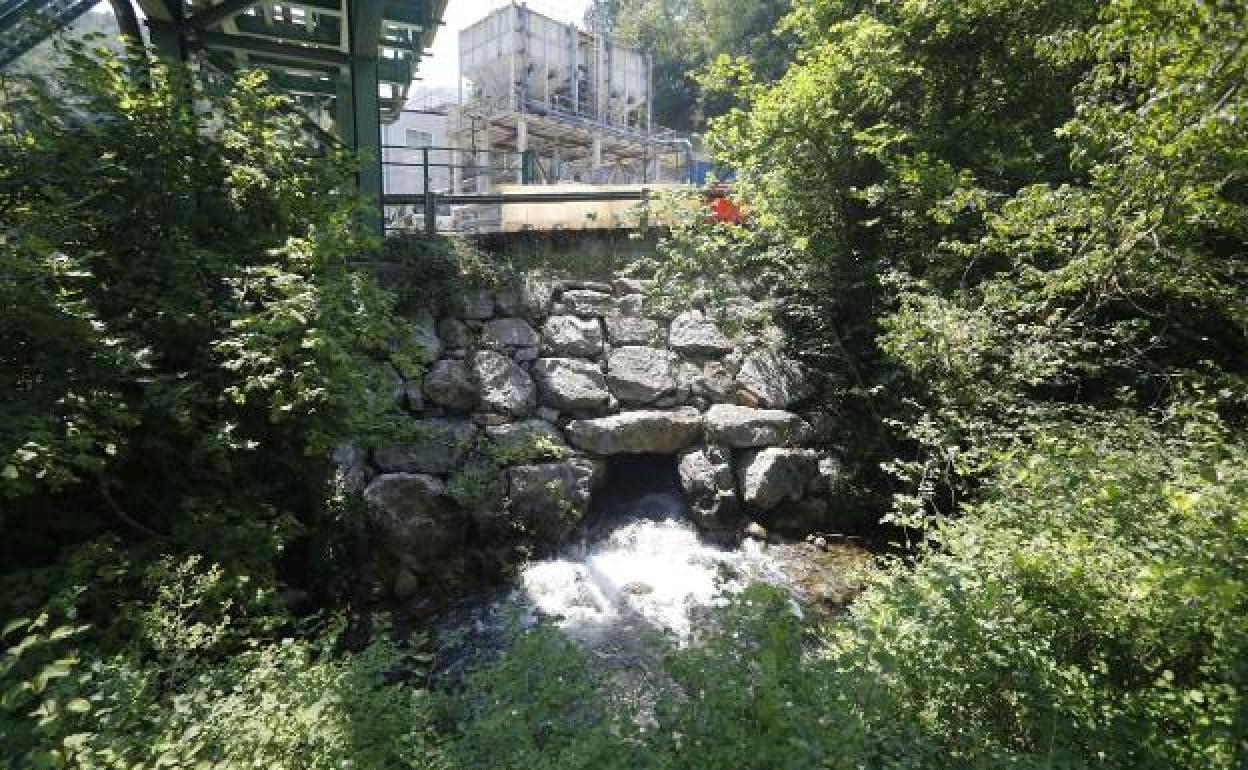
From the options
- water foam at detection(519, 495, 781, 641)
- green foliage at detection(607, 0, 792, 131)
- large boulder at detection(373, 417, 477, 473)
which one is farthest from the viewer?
green foliage at detection(607, 0, 792, 131)

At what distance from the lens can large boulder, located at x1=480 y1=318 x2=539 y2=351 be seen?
8297 mm

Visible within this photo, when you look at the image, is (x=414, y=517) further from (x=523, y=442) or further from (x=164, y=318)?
(x=164, y=318)

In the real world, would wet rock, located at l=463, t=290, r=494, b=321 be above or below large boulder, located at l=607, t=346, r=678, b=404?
above

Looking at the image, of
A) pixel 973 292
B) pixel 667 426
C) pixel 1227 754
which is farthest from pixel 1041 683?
pixel 667 426

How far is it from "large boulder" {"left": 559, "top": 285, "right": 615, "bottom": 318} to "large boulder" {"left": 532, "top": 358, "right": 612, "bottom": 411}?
1.00 metres

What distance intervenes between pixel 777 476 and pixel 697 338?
8.10 ft

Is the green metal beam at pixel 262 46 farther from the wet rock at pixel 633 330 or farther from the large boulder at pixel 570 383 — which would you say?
the wet rock at pixel 633 330

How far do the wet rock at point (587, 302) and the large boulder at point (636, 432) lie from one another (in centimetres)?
195

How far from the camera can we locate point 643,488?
8.15 m

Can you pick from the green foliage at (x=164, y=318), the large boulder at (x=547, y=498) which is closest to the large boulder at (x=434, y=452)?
the large boulder at (x=547, y=498)

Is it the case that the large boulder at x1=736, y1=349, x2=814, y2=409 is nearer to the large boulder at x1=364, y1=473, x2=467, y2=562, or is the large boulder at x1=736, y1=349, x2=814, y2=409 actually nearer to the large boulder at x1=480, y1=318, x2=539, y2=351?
the large boulder at x1=480, y1=318, x2=539, y2=351

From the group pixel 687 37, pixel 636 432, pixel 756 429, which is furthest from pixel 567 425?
pixel 687 37

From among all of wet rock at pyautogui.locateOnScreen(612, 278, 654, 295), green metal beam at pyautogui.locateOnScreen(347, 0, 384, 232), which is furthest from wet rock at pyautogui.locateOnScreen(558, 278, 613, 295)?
green metal beam at pyautogui.locateOnScreen(347, 0, 384, 232)

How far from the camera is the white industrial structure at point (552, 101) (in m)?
19.2
